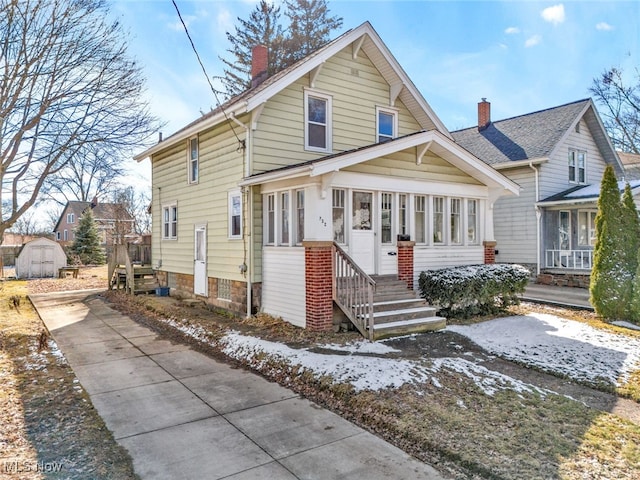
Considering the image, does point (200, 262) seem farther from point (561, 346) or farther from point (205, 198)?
point (561, 346)

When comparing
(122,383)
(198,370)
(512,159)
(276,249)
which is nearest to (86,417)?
(122,383)

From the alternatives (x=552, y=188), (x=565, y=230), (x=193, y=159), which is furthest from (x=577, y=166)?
(x=193, y=159)

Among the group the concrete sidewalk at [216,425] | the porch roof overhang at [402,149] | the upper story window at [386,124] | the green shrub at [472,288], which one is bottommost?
the concrete sidewalk at [216,425]

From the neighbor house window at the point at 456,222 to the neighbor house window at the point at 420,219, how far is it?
991 millimetres

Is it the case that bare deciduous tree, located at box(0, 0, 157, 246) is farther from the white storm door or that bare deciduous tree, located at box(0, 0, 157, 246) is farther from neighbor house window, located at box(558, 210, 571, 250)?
neighbor house window, located at box(558, 210, 571, 250)

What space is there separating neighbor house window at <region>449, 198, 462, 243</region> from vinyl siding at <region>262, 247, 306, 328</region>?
15.0 feet

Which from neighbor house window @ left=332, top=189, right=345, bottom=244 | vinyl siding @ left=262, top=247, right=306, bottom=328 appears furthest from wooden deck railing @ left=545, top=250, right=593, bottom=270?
vinyl siding @ left=262, top=247, right=306, bottom=328

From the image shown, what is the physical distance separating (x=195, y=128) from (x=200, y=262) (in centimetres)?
383

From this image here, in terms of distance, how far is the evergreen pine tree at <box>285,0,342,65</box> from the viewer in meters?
27.6

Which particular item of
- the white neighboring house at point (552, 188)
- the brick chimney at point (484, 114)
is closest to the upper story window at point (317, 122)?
the white neighboring house at point (552, 188)

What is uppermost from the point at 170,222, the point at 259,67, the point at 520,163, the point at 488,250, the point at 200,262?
the point at 259,67

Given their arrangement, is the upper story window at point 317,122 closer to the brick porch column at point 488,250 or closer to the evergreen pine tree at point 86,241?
the brick porch column at point 488,250

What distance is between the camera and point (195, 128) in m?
11.7

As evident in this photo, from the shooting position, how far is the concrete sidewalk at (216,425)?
3.79 m
